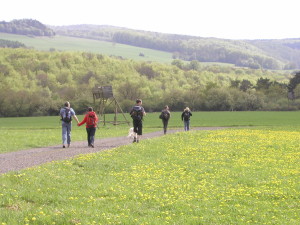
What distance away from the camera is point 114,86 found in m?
143

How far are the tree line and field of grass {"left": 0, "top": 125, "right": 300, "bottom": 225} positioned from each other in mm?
83009

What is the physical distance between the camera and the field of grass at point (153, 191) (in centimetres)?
1102

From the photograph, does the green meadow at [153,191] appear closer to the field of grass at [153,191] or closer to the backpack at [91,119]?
the field of grass at [153,191]

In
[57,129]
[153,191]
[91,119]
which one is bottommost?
[57,129]

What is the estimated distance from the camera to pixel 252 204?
12.9 metres

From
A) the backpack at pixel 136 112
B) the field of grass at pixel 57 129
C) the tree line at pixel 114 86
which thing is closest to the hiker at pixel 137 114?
the backpack at pixel 136 112

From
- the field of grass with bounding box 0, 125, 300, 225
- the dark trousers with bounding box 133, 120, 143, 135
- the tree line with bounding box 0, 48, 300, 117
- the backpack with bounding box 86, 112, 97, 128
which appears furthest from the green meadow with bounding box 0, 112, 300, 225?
the tree line with bounding box 0, 48, 300, 117

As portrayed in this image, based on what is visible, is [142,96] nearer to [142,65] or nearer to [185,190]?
[142,65]

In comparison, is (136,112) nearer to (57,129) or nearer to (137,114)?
(137,114)

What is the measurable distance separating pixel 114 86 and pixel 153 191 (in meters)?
130

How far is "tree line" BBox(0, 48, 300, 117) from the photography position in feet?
350

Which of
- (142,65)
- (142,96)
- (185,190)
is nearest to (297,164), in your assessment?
(185,190)

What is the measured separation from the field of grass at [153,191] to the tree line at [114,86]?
272 ft

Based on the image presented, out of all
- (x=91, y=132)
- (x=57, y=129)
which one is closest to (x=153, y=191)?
(x=91, y=132)
